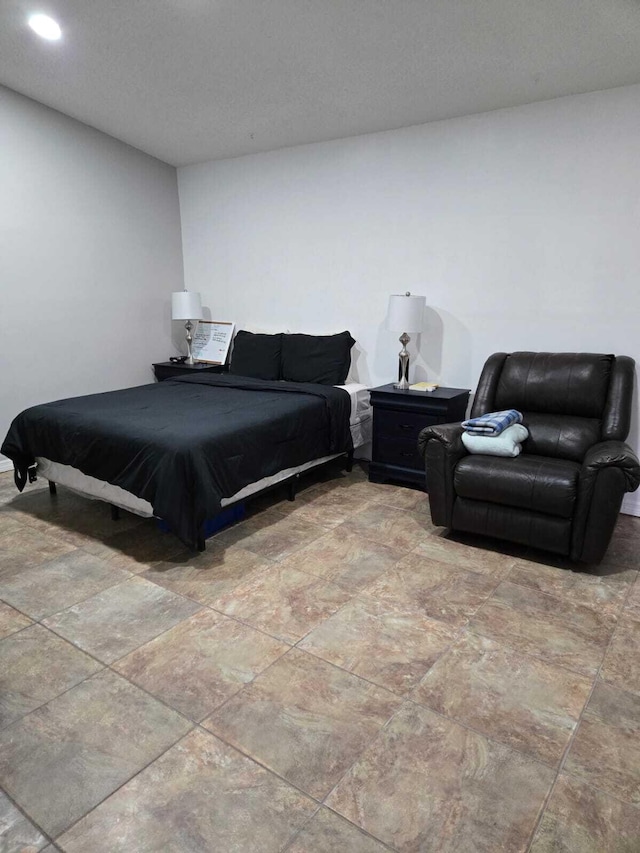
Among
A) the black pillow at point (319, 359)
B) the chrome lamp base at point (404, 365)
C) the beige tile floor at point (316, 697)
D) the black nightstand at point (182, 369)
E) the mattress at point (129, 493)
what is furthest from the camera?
the black nightstand at point (182, 369)

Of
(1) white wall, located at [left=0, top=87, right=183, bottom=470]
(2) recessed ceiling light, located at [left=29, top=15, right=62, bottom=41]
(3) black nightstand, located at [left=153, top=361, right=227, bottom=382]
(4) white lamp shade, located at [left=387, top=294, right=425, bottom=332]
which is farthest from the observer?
(3) black nightstand, located at [left=153, top=361, right=227, bottom=382]

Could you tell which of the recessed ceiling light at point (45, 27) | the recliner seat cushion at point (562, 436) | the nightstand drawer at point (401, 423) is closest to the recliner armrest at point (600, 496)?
the recliner seat cushion at point (562, 436)

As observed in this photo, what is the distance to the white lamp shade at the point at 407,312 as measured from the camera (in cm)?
365

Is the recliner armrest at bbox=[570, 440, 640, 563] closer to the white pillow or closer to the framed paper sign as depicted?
the white pillow

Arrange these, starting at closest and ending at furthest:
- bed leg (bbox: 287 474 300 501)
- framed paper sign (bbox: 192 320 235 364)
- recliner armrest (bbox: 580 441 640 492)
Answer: recliner armrest (bbox: 580 441 640 492), bed leg (bbox: 287 474 300 501), framed paper sign (bbox: 192 320 235 364)

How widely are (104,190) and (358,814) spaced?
15.9 feet

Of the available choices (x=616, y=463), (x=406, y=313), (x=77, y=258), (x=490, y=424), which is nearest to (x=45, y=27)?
(x=77, y=258)

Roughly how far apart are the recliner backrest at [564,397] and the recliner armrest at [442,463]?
18.9 inches

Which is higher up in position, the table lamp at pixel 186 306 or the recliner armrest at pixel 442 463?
the table lamp at pixel 186 306

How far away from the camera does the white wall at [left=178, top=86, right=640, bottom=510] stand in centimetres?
323

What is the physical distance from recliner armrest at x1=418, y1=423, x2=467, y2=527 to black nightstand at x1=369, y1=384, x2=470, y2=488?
61cm

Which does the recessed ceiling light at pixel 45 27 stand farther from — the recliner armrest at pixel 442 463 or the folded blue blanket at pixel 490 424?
the folded blue blanket at pixel 490 424

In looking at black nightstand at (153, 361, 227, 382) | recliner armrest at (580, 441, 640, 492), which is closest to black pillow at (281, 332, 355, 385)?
black nightstand at (153, 361, 227, 382)

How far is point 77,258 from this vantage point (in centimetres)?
445
